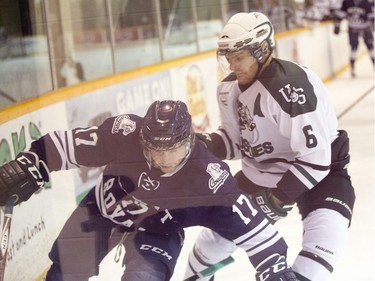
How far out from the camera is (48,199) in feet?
4.58

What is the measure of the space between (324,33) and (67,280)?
845 millimetres

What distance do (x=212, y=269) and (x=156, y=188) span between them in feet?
0.96

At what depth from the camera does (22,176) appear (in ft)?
4.14

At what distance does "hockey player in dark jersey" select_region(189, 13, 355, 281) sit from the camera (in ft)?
4.29

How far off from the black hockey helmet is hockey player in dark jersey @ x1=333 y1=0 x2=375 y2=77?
550mm

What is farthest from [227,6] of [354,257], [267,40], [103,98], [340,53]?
[354,257]

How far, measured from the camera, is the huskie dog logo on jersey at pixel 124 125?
1281 millimetres

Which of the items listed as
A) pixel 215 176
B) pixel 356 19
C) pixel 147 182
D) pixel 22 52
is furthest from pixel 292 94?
pixel 22 52

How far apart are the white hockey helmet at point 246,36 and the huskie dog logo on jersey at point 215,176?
21 cm

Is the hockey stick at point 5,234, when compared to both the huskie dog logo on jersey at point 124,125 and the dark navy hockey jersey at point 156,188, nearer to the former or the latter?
the dark navy hockey jersey at point 156,188

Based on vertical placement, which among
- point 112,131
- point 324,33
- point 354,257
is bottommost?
point 354,257

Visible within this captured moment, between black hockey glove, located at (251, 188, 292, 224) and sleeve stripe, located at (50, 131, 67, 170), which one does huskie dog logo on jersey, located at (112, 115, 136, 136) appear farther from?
black hockey glove, located at (251, 188, 292, 224)

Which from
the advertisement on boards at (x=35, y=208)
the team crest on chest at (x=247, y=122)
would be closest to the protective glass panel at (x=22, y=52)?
the advertisement on boards at (x=35, y=208)

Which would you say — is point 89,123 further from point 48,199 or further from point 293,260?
point 293,260
